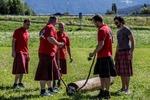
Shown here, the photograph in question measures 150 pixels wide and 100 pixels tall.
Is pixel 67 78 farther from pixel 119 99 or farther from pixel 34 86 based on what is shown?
pixel 119 99

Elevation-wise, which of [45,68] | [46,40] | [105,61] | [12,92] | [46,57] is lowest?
[12,92]

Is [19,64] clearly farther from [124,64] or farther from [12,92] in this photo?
[124,64]

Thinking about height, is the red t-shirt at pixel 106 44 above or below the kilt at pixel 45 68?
above

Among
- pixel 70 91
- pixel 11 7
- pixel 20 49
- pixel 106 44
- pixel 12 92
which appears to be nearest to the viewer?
pixel 106 44

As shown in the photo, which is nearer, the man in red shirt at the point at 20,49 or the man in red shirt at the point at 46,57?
the man in red shirt at the point at 46,57

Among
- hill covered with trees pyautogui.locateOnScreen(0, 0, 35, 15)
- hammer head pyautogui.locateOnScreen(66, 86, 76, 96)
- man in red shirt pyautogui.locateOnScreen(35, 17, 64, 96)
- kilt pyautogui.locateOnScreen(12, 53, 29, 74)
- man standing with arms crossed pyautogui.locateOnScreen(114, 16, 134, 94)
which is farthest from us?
hill covered with trees pyautogui.locateOnScreen(0, 0, 35, 15)

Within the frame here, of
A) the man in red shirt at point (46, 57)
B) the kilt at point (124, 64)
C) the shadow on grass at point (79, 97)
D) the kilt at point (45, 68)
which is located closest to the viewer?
the shadow on grass at point (79, 97)

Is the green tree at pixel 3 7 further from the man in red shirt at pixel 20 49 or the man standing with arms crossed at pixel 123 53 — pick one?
the man standing with arms crossed at pixel 123 53

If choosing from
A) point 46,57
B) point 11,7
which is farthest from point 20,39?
point 11,7

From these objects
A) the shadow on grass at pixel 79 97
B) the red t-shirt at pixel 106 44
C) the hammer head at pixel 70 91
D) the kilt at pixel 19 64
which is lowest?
the shadow on grass at pixel 79 97

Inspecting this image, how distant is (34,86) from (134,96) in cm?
340

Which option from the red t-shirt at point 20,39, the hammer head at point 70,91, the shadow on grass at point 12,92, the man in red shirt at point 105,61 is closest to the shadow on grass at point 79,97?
the hammer head at point 70,91

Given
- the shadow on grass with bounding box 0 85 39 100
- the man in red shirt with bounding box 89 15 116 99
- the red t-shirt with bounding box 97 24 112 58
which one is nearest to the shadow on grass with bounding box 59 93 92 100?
the man in red shirt with bounding box 89 15 116 99

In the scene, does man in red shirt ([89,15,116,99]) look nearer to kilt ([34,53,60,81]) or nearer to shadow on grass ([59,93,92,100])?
shadow on grass ([59,93,92,100])
